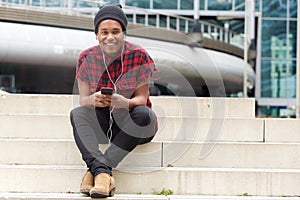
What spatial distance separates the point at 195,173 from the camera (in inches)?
174

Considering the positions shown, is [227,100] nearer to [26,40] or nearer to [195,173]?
[195,173]

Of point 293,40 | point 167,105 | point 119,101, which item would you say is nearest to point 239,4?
point 293,40

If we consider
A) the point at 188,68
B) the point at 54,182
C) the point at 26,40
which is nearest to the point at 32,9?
the point at 26,40

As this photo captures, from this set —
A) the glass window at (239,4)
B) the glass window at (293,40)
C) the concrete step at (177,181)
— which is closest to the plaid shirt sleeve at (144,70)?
the concrete step at (177,181)

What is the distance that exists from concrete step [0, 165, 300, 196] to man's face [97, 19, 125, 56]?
97 centimetres

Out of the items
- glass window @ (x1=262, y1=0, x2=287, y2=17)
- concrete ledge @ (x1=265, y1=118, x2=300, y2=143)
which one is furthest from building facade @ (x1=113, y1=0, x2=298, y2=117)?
concrete ledge @ (x1=265, y1=118, x2=300, y2=143)

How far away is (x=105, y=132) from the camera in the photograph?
445 cm

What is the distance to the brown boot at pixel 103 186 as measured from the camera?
12.4ft

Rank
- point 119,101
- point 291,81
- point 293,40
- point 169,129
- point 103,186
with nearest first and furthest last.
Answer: point 103,186 → point 119,101 → point 169,129 → point 291,81 → point 293,40

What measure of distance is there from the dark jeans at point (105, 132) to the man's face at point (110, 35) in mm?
493

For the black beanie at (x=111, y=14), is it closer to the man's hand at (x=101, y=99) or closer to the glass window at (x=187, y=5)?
the man's hand at (x=101, y=99)

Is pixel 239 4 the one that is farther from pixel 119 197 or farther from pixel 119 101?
pixel 119 197

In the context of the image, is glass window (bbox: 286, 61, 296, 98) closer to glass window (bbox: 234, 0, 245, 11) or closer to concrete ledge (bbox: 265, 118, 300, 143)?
glass window (bbox: 234, 0, 245, 11)

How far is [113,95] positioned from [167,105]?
195 centimetres
